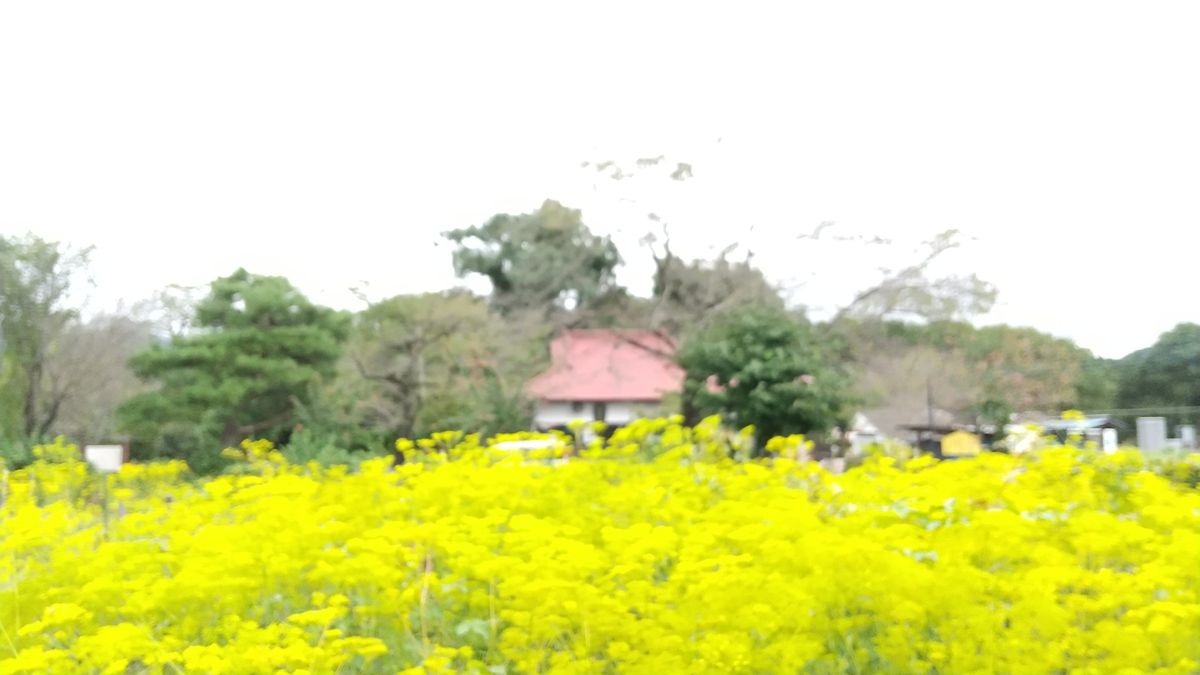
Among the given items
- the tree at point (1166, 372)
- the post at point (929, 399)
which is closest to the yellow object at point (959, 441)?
the post at point (929, 399)

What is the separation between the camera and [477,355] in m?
12.2

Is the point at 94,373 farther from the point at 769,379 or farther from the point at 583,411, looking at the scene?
the point at 769,379

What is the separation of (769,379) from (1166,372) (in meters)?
4.59

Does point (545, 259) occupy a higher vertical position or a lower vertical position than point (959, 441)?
higher

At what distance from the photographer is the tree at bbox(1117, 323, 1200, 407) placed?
10.6 metres

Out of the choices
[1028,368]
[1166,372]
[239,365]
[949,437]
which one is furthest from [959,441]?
[239,365]

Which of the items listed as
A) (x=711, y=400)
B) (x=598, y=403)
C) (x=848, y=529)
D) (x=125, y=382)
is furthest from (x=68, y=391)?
(x=848, y=529)

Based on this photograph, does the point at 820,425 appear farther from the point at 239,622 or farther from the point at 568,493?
the point at 239,622

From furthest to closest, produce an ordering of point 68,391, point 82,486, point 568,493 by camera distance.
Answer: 1. point 68,391
2. point 82,486
3. point 568,493

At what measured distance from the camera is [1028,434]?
3.88 m

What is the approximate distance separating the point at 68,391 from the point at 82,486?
6.61m

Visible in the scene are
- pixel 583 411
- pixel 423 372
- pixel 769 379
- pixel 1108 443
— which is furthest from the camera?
pixel 583 411

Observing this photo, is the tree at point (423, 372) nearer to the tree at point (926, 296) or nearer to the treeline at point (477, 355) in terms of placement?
the treeline at point (477, 355)

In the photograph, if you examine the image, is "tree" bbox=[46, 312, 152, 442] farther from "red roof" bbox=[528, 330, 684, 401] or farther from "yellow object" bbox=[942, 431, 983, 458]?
"yellow object" bbox=[942, 431, 983, 458]
